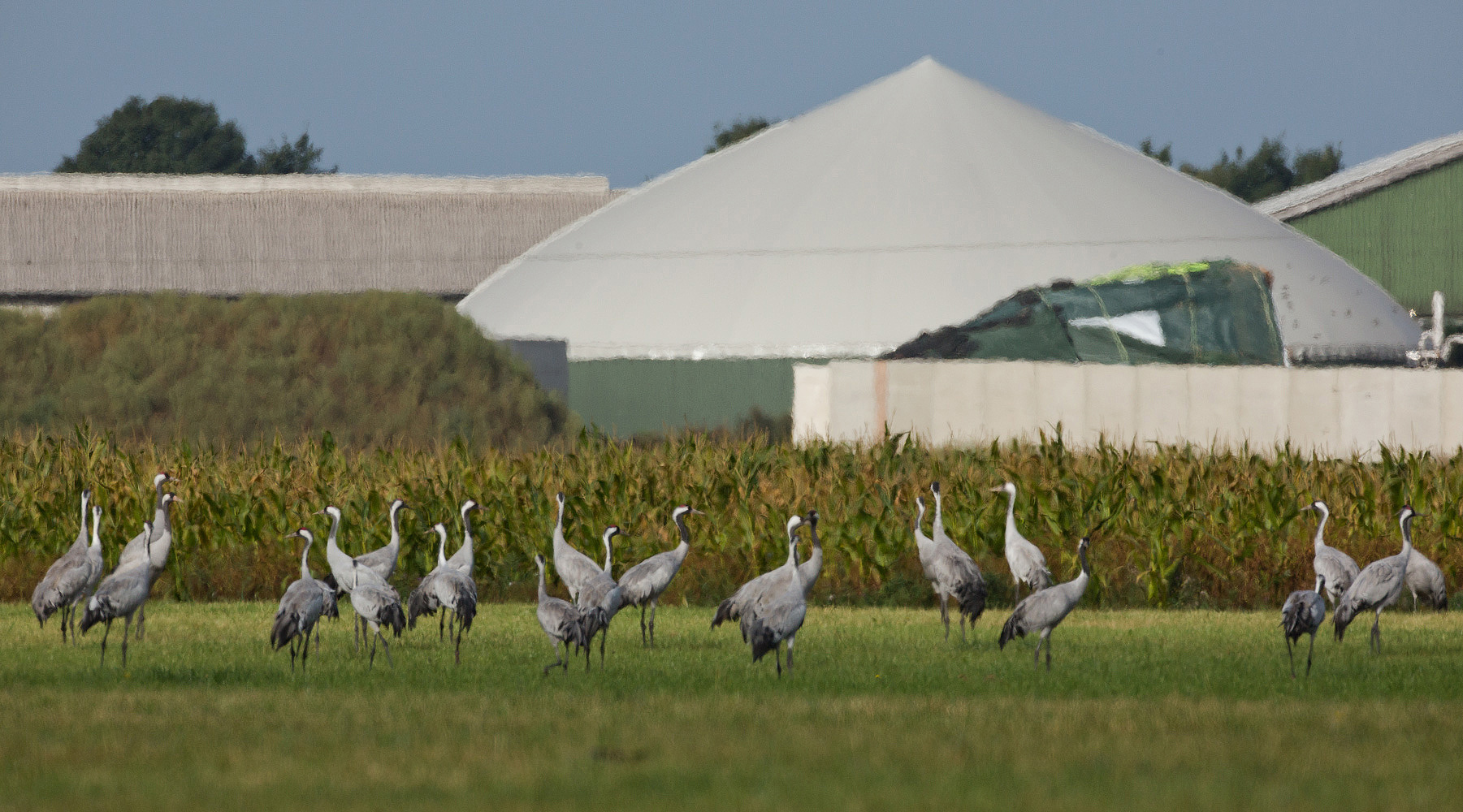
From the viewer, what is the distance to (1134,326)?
34.8 m

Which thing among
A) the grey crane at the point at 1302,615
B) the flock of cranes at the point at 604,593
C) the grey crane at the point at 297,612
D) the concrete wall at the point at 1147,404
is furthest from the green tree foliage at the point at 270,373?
the grey crane at the point at 1302,615

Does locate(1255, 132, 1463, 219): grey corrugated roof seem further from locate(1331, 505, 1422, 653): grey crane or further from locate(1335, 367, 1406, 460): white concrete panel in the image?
locate(1331, 505, 1422, 653): grey crane

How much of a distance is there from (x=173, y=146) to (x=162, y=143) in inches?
27.7

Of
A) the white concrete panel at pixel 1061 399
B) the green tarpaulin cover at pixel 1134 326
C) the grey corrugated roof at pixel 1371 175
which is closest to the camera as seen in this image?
the white concrete panel at pixel 1061 399

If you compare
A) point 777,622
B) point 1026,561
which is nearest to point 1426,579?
point 1026,561

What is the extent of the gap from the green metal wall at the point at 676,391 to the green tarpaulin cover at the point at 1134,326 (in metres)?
9.13

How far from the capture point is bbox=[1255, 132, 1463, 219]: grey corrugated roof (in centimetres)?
5375

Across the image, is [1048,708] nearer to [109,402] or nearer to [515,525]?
[515,525]

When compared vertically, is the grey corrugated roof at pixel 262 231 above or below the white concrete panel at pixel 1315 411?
above

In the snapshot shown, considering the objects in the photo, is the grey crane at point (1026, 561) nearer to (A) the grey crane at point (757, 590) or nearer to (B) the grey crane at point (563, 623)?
(A) the grey crane at point (757, 590)

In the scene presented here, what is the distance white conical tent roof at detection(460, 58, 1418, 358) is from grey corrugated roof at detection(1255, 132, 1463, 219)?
217 inches

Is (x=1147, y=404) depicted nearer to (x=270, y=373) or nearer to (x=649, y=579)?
(x=649, y=579)

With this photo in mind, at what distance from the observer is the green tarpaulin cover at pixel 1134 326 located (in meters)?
34.7

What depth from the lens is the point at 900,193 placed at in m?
49.9
